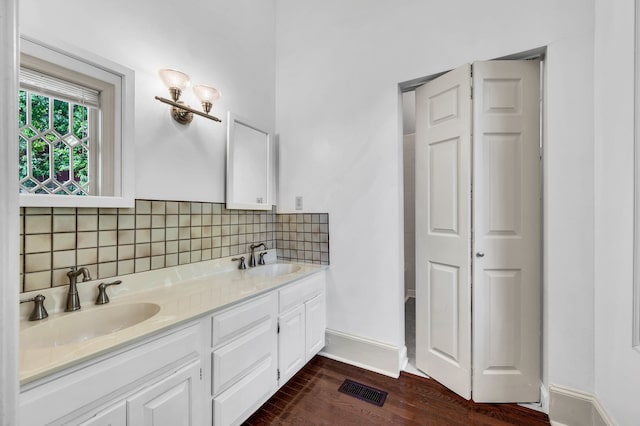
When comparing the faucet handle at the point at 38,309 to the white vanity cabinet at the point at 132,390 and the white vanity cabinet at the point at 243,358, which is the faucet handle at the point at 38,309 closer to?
the white vanity cabinet at the point at 132,390

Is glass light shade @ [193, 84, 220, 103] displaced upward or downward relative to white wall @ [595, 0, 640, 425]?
upward

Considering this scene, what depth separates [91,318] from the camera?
3.88 feet

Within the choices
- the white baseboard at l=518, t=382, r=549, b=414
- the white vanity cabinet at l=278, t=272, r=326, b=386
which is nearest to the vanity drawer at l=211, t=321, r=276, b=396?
the white vanity cabinet at l=278, t=272, r=326, b=386

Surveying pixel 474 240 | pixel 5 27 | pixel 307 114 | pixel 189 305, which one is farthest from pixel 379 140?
pixel 5 27

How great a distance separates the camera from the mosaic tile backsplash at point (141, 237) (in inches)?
44.4

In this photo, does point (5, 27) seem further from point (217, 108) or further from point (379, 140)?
point (379, 140)

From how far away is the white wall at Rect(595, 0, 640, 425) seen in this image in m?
1.14

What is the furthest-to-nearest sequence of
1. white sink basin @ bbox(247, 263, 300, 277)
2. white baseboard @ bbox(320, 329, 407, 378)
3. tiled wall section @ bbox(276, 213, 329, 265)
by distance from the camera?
1. tiled wall section @ bbox(276, 213, 329, 265)
2. white sink basin @ bbox(247, 263, 300, 277)
3. white baseboard @ bbox(320, 329, 407, 378)

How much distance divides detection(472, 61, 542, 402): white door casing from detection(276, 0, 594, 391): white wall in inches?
3.5

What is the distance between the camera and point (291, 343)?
1761mm

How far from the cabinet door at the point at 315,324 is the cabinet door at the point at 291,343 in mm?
60

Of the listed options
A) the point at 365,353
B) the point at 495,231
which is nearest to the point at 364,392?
the point at 365,353

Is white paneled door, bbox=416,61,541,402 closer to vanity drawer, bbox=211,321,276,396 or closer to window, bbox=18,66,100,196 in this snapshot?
vanity drawer, bbox=211,321,276,396

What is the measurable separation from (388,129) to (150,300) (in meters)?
1.85
